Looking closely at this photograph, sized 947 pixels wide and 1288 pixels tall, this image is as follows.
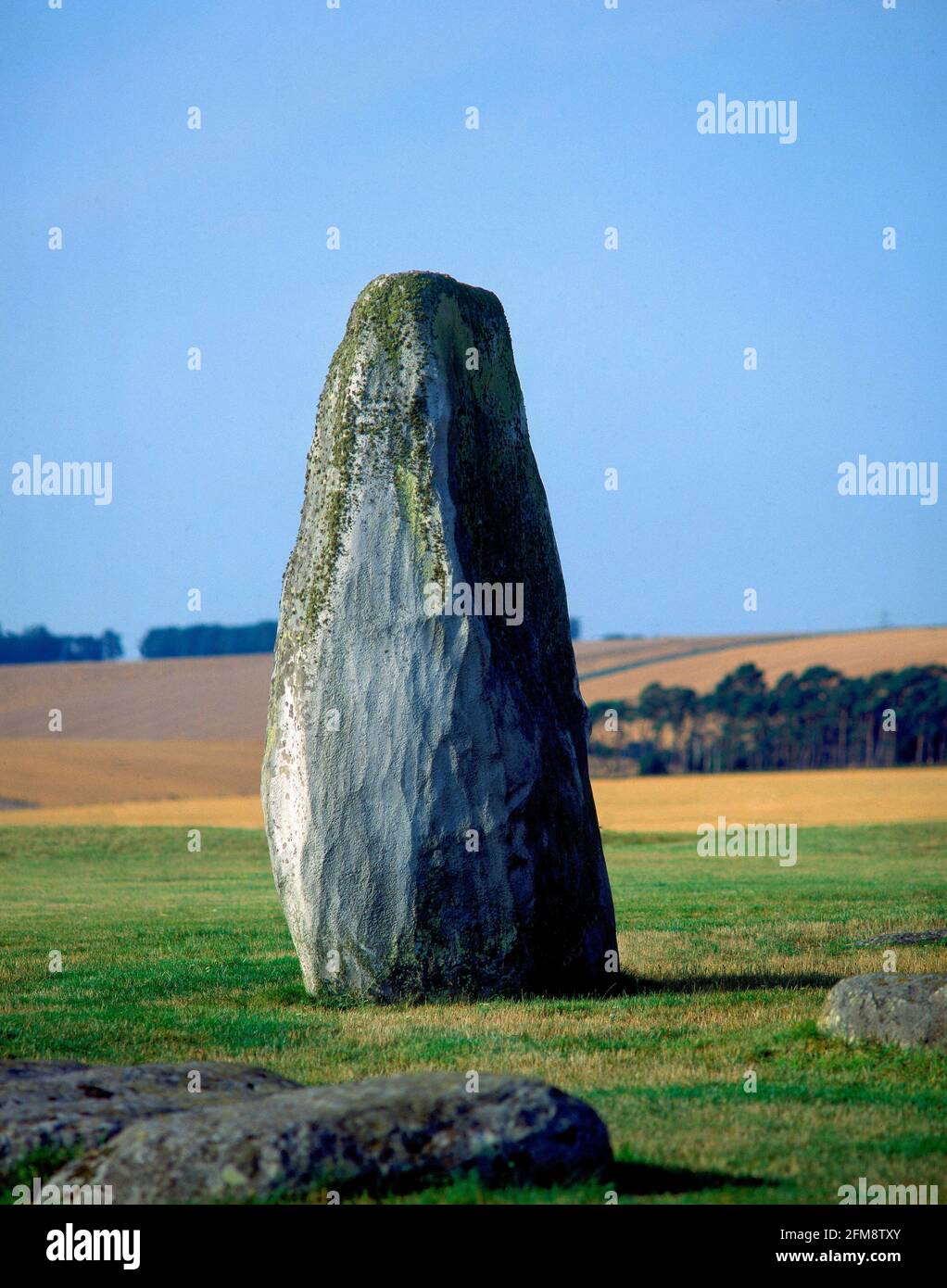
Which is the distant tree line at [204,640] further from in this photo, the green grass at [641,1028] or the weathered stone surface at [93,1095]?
the weathered stone surface at [93,1095]

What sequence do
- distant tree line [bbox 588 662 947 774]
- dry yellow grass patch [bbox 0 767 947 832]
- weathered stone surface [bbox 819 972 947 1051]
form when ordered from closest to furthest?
1. weathered stone surface [bbox 819 972 947 1051]
2. dry yellow grass patch [bbox 0 767 947 832]
3. distant tree line [bbox 588 662 947 774]

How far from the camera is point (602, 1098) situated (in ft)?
33.5

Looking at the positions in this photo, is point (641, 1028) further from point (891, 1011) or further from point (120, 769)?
point (120, 769)

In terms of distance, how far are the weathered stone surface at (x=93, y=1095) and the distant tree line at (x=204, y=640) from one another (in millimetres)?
120265

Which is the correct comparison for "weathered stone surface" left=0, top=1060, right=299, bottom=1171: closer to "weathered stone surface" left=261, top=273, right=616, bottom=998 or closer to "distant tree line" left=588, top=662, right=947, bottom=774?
"weathered stone surface" left=261, top=273, right=616, bottom=998

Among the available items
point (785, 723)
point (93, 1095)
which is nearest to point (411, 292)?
point (93, 1095)

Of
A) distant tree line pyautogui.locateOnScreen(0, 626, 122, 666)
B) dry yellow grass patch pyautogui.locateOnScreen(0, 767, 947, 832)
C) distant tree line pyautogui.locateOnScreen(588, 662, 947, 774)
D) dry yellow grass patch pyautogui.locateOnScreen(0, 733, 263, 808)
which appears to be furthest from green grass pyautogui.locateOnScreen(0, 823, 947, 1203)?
distant tree line pyautogui.locateOnScreen(0, 626, 122, 666)

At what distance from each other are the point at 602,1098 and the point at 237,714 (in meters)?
85.6

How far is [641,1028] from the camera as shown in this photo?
505 inches

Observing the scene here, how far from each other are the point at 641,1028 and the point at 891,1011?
→ 2.21m

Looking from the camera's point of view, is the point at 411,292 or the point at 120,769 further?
the point at 120,769

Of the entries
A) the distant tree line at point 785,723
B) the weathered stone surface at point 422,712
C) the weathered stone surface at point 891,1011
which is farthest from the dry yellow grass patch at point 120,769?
the weathered stone surface at point 891,1011

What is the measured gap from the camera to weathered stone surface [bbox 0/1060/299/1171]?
26.2ft

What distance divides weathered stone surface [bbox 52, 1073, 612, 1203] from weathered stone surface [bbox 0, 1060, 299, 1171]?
311 mm
